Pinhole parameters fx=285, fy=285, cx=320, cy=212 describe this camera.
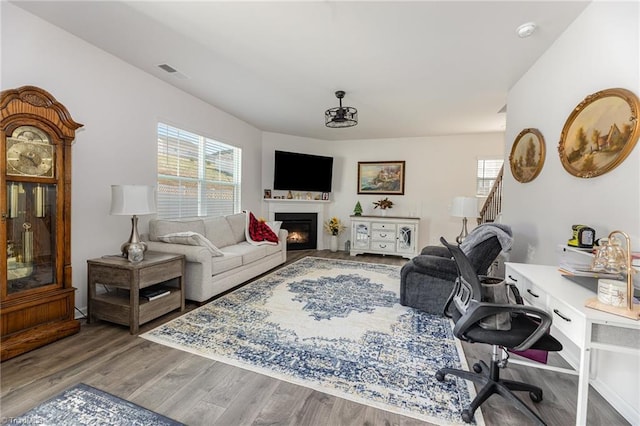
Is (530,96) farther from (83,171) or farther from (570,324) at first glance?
(83,171)

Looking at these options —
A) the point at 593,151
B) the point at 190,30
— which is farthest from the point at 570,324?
the point at 190,30

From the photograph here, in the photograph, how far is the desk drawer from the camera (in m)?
1.26

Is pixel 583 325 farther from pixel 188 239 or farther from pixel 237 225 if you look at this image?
pixel 237 225

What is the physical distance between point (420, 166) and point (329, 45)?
167 inches

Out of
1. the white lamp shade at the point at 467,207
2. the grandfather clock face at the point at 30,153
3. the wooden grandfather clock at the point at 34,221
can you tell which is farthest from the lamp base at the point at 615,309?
the grandfather clock face at the point at 30,153

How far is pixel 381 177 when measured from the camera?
6566 mm

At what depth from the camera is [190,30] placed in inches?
96.7

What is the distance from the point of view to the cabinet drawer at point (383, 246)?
605 centimetres

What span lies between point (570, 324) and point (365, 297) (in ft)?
7.57

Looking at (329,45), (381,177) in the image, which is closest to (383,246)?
(381,177)

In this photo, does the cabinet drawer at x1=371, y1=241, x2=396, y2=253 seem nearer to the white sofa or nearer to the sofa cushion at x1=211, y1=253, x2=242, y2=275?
the white sofa

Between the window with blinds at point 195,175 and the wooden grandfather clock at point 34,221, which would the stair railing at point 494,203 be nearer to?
the window with blinds at point 195,175

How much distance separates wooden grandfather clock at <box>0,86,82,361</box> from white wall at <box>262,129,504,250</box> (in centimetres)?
395

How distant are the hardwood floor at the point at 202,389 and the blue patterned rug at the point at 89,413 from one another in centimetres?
5
